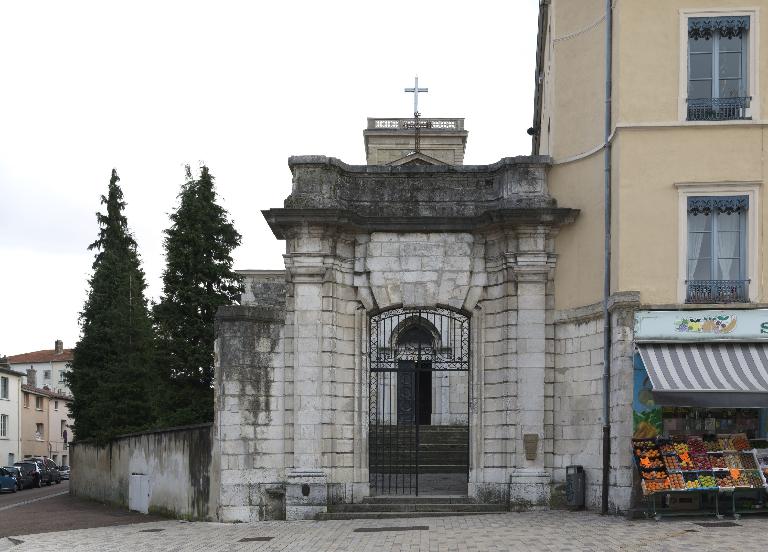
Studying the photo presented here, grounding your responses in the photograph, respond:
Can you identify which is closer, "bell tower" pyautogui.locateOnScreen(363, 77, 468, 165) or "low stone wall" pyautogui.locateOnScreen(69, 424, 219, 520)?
"low stone wall" pyautogui.locateOnScreen(69, 424, 219, 520)

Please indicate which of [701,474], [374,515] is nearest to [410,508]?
[374,515]

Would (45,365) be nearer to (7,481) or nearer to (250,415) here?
(7,481)

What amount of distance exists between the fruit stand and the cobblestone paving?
1.32 ft

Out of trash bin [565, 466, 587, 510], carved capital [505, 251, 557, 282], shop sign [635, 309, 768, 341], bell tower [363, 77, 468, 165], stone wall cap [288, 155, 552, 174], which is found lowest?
trash bin [565, 466, 587, 510]

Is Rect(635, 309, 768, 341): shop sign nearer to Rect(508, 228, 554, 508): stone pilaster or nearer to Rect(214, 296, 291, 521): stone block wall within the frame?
Rect(508, 228, 554, 508): stone pilaster

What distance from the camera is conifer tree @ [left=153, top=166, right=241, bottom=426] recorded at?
97.3 feet

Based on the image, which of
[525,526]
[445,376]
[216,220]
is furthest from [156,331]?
[525,526]

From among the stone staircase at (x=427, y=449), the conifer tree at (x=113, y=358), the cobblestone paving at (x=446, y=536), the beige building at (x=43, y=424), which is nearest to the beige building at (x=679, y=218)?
the cobblestone paving at (x=446, y=536)

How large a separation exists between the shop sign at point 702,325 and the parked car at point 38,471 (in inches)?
1445

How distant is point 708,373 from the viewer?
581 inches

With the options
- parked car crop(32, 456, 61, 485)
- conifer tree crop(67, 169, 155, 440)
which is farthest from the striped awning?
parked car crop(32, 456, 61, 485)

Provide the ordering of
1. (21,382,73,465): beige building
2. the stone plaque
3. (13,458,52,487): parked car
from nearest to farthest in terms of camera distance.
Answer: the stone plaque < (13,458,52,487): parked car < (21,382,73,465): beige building

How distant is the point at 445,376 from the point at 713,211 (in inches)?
711

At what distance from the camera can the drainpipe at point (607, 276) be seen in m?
15.7
